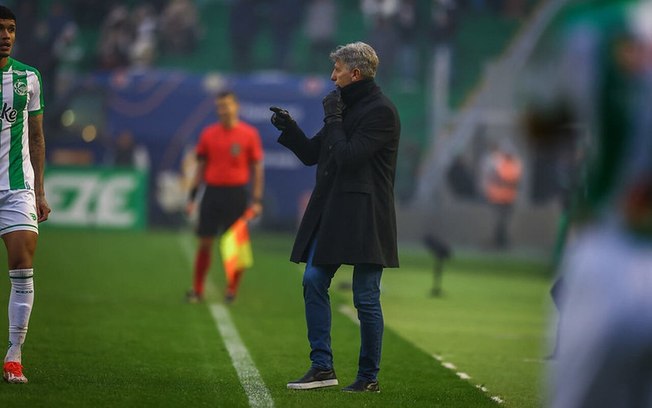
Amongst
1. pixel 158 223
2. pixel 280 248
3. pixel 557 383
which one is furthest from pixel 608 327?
pixel 158 223

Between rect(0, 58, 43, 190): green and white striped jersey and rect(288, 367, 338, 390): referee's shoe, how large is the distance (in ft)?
6.13

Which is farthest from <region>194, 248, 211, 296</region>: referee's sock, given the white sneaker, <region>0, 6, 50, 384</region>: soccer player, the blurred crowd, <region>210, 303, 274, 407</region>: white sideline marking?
the blurred crowd

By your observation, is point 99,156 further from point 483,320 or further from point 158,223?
point 483,320

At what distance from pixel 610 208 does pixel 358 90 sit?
407 centimetres

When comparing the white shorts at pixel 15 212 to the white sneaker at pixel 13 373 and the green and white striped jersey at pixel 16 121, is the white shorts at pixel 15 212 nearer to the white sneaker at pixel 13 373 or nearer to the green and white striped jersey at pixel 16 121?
the green and white striped jersey at pixel 16 121

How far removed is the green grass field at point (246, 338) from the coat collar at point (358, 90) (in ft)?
5.50

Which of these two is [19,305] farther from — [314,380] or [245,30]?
[245,30]

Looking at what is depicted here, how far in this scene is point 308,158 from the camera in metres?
7.98

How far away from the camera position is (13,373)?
7.53m

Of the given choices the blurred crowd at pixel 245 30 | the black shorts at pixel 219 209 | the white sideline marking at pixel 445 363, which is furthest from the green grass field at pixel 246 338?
the blurred crowd at pixel 245 30

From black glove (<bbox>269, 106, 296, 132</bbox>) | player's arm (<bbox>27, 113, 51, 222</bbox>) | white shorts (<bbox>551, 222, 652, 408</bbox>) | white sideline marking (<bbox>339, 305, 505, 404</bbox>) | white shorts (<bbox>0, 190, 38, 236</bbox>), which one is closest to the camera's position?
white shorts (<bbox>551, 222, 652, 408</bbox>)

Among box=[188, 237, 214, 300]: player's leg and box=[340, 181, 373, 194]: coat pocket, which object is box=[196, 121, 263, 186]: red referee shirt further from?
box=[340, 181, 373, 194]: coat pocket

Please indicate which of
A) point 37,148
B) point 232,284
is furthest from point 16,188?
point 232,284

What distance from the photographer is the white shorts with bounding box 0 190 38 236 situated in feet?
24.4
